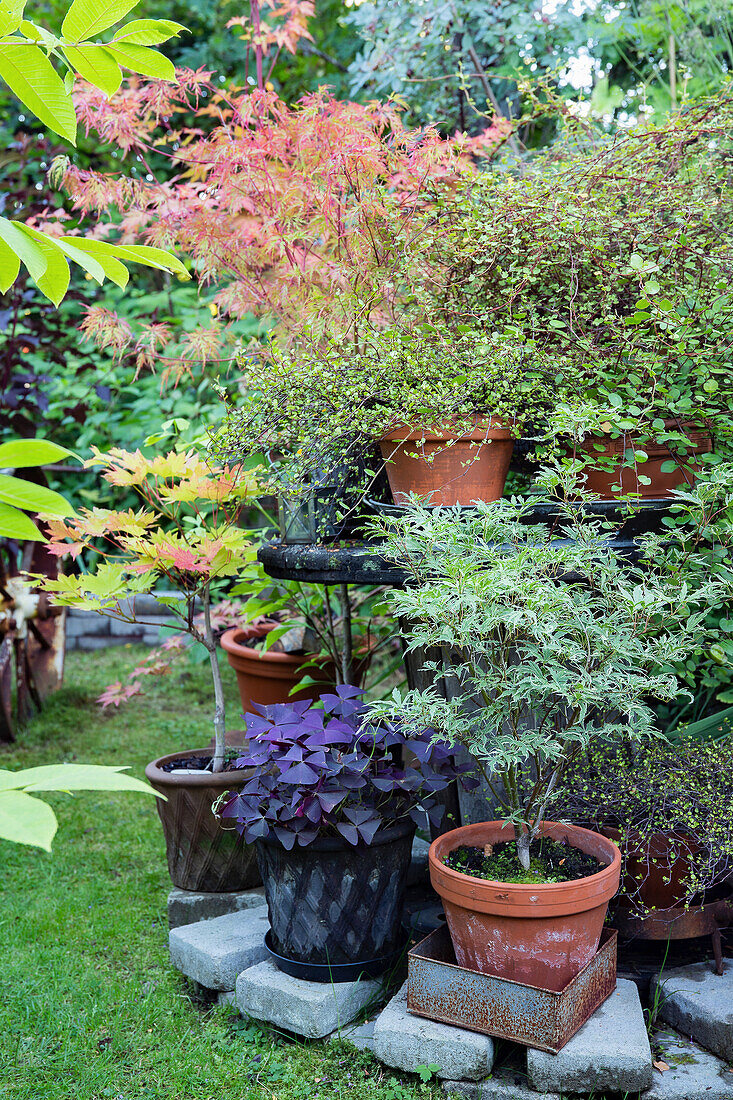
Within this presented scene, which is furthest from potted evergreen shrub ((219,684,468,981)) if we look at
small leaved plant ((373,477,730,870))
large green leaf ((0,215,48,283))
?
large green leaf ((0,215,48,283))

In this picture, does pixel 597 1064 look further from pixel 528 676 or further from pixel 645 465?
pixel 645 465

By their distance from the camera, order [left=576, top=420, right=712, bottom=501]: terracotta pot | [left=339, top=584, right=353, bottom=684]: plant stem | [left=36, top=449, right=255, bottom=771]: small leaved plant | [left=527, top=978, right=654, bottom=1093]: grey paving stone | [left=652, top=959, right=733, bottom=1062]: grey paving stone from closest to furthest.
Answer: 1. [left=527, top=978, right=654, bottom=1093]: grey paving stone
2. [left=652, top=959, right=733, bottom=1062]: grey paving stone
3. [left=576, top=420, right=712, bottom=501]: terracotta pot
4. [left=36, top=449, right=255, bottom=771]: small leaved plant
5. [left=339, top=584, right=353, bottom=684]: plant stem

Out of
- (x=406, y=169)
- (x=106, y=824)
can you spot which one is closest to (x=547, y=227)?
(x=406, y=169)

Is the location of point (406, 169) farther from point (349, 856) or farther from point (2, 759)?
point (2, 759)

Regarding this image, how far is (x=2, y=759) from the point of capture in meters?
3.57

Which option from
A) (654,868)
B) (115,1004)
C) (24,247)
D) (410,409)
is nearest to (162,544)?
(410,409)

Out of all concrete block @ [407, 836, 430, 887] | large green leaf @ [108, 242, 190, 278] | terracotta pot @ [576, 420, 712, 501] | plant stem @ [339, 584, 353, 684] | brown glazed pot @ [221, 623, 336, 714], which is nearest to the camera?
large green leaf @ [108, 242, 190, 278]

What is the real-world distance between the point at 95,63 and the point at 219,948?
6.16 ft

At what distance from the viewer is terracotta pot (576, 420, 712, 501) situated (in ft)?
6.86

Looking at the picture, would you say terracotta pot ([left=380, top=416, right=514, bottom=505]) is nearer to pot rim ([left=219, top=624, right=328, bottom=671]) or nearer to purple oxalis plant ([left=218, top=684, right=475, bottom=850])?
purple oxalis plant ([left=218, top=684, right=475, bottom=850])

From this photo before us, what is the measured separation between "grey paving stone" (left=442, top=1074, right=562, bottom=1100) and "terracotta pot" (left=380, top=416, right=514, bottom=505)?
118cm

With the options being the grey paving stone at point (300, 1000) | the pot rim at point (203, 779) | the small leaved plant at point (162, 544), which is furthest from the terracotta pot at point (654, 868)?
the small leaved plant at point (162, 544)

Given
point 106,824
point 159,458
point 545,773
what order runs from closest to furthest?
point 545,773 < point 159,458 < point 106,824

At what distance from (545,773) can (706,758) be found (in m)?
0.43
